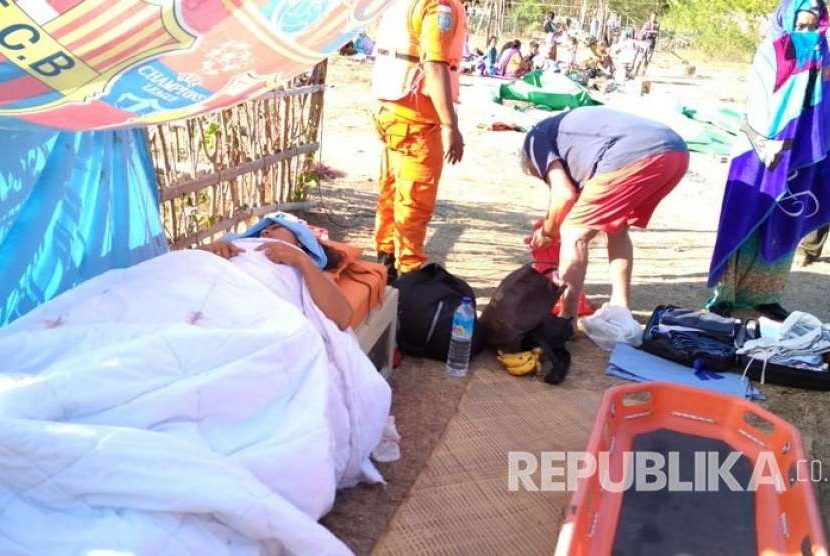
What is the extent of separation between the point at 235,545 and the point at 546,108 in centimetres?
1025

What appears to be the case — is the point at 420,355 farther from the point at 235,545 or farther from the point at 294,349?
the point at 235,545

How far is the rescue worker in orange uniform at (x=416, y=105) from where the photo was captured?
3.82 m

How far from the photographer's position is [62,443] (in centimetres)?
173

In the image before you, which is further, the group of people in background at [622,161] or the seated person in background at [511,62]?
the seated person in background at [511,62]

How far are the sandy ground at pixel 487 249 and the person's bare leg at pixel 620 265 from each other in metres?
0.30

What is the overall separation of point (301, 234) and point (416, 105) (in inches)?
50.8

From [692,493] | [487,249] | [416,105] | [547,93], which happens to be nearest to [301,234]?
[416,105]

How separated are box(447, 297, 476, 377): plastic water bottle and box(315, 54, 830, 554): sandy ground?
0.07 m

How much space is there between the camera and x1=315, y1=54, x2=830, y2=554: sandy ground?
2.86 metres

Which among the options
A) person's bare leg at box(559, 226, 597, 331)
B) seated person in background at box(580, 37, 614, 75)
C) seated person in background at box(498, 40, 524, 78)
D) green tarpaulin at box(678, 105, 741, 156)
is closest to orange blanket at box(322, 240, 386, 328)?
person's bare leg at box(559, 226, 597, 331)

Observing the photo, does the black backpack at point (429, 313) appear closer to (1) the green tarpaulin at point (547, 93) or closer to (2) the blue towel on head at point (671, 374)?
(2) the blue towel on head at point (671, 374)

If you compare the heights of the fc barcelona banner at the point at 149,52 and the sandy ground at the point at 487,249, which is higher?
the fc barcelona banner at the point at 149,52

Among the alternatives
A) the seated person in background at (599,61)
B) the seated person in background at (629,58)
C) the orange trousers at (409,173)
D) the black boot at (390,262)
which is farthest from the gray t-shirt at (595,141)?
the seated person in background at (599,61)

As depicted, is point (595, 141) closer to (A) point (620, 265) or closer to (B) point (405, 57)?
(A) point (620, 265)
